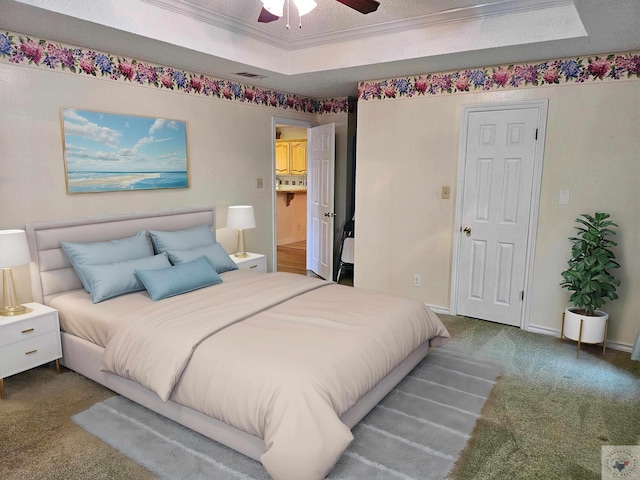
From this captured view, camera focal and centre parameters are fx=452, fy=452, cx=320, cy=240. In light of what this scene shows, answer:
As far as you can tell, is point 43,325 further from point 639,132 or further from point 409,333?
point 639,132

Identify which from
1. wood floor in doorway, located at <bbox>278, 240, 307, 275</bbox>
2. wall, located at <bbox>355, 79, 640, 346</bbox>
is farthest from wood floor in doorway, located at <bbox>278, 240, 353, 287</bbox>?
wall, located at <bbox>355, 79, 640, 346</bbox>

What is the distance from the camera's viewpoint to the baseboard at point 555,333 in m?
3.65

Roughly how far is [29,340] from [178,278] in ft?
3.26

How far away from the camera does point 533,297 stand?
13.2 ft

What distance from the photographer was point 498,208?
4078mm

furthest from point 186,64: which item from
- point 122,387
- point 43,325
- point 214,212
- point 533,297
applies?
point 533,297

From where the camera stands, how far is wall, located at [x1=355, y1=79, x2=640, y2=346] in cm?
354

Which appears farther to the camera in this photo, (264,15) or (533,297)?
(533,297)

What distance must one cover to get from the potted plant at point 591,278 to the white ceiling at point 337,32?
4.48 feet

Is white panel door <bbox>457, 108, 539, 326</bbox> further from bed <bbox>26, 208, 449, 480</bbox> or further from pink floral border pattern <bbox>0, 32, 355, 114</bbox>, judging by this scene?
pink floral border pattern <bbox>0, 32, 355, 114</bbox>

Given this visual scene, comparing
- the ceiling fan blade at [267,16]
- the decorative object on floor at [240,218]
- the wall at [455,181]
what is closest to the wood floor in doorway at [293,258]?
the wall at [455,181]

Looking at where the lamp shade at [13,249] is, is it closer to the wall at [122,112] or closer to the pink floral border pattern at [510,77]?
the wall at [122,112]

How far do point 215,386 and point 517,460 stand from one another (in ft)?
5.11

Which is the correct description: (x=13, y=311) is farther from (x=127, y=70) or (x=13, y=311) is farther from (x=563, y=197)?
(x=563, y=197)
